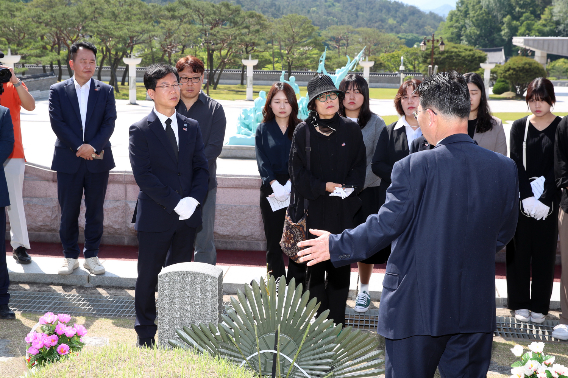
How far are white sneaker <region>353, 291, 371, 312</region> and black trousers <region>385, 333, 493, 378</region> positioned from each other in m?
2.16

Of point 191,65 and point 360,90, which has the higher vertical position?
point 191,65

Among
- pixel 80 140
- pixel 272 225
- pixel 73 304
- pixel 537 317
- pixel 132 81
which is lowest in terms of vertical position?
pixel 73 304

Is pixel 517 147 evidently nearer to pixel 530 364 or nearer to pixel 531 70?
pixel 530 364

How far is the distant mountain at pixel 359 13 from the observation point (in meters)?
146

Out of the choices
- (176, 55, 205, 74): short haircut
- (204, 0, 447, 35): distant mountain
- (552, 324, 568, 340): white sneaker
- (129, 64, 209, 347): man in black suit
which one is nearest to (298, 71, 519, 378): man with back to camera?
(129, 64, 209, 347): man in black suit

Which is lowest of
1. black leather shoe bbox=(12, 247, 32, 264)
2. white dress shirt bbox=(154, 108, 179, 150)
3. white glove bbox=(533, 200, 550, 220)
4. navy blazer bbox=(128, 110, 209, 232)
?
Result: black leather shoe bbox=(12, 247, 32, 264)

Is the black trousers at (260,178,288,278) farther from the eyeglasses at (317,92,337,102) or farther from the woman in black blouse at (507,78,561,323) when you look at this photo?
the woman in black blouse at (507,78,561,323)

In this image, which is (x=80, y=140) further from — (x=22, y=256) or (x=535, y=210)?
(x=535, y=210)

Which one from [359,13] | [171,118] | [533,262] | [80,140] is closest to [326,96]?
[171,118]

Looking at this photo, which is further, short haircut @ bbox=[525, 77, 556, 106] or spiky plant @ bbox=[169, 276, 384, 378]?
short haircut @ bbox=[525, 77, 556, 106]

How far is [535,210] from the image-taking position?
4.38m

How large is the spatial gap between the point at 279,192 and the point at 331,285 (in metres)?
0.89

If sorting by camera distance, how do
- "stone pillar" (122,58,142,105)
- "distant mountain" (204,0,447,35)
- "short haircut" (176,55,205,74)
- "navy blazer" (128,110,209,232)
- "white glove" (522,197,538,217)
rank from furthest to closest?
"distant mountain" (204,0,447,35) → "stone pillar" (122,58,142,105) → "short haircut" (176,55,205,74) → "white glove" (522,197,538,217) → "navy blazer" (128,110,209,232)

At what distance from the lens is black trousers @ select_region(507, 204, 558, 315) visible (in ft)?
14.9
